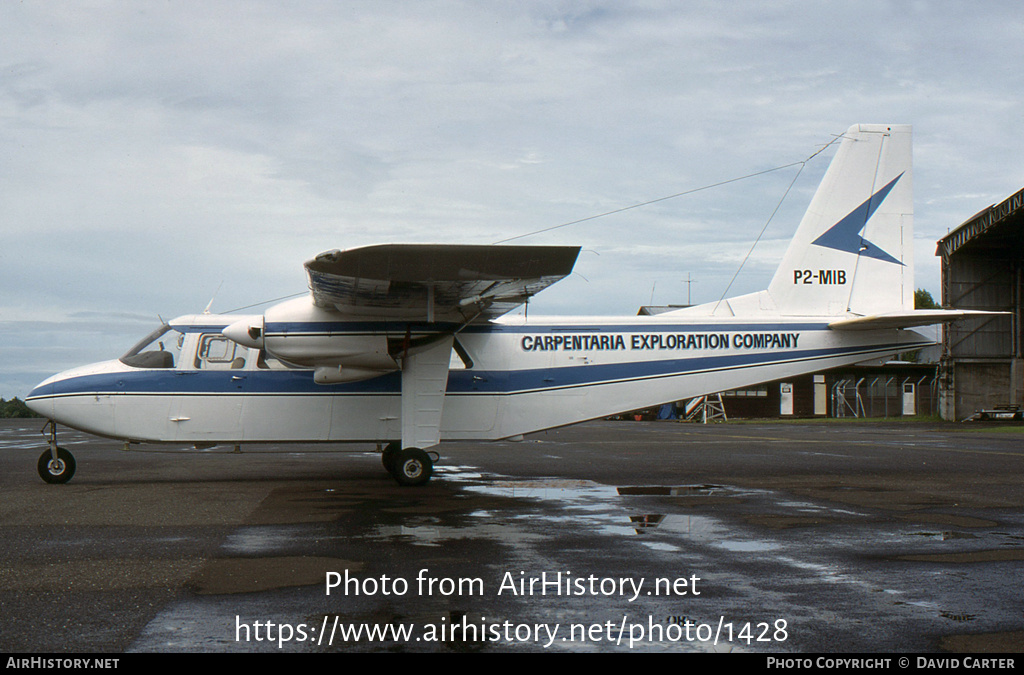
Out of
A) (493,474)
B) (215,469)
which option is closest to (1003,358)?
(493,474)

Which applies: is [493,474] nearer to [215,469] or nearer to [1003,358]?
[215,469]

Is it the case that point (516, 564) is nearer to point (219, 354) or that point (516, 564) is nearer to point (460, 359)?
point (460, 359)

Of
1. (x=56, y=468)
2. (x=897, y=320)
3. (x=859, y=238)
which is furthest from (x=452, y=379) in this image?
(x=859, y=238)

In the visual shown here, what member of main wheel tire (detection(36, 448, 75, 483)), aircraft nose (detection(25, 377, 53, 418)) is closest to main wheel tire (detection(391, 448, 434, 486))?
main wheel tire (detection(36, 448, 75, 483))

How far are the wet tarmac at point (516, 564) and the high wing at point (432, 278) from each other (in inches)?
104

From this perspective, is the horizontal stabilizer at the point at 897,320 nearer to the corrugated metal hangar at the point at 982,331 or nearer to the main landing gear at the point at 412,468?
the main landing gear at the point at 412,468

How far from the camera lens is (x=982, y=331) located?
40.4 meters

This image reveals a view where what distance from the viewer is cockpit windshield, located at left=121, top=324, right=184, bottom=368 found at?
497 inches

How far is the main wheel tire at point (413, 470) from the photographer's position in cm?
1173

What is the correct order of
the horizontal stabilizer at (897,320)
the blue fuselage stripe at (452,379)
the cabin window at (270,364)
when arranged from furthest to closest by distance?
1. the cabin window at (270,364)
2. the horizontal stabilizer at (897,320)
3. the blue fuselage stripe at (452,379)

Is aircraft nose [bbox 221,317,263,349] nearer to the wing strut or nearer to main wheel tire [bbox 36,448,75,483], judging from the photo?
the wing strut

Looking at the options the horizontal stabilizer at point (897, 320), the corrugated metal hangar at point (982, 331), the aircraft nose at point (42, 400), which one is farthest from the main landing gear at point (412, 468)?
the corrugated metal hangar at point (982, 331)

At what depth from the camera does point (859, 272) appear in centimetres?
1400

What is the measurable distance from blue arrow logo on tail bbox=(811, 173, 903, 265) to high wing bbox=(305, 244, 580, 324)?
6.13 m
